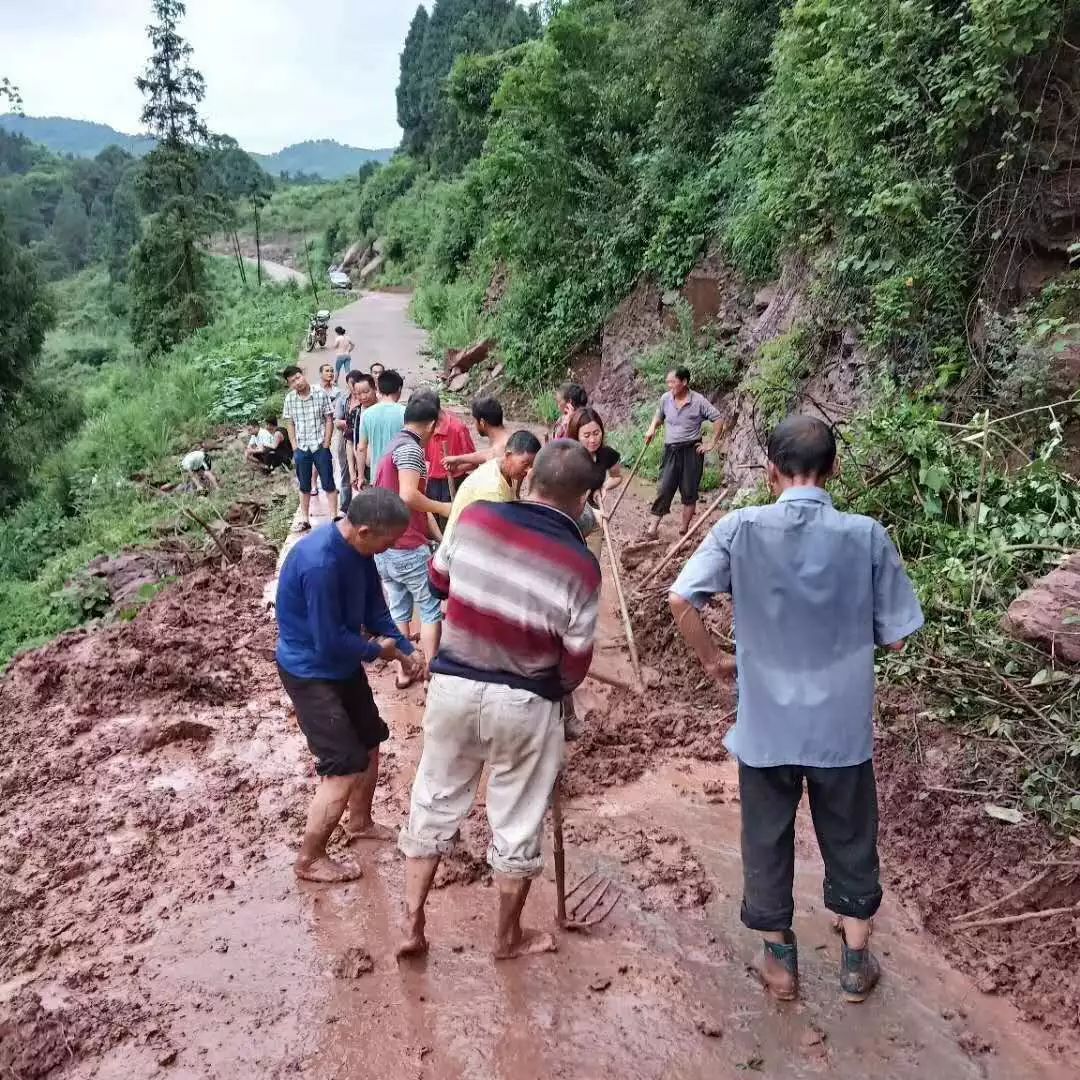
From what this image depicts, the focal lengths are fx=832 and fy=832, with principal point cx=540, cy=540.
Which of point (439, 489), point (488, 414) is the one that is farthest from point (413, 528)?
point (488, 414)

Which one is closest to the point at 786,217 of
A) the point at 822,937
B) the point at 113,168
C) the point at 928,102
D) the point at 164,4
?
the point at 928,102

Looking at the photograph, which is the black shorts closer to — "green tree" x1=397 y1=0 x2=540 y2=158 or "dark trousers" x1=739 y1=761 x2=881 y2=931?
"dark trousers" x1=739 y1=761 x2=881 y2=931

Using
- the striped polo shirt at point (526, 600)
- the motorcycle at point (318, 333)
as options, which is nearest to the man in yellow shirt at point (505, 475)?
the striped polo shirt at point (526, 600)

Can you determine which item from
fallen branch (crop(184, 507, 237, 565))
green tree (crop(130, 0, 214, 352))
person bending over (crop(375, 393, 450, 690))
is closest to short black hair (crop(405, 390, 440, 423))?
person bending over (crop(375, 393, 450, 690))

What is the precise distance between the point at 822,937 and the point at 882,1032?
17.7 inches

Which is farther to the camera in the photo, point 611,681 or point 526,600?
point 611,681

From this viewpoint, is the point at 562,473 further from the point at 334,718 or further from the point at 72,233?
the point at 72,233

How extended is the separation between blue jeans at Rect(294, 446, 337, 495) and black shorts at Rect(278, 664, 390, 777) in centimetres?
513

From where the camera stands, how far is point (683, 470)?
7664mm

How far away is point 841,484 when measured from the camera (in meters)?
5.67

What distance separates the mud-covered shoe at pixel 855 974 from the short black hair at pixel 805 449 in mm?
1648

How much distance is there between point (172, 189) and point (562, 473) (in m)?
26.4

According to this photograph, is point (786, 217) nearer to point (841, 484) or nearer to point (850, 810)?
point (841, 484)

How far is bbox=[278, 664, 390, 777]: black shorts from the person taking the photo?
129 inches
